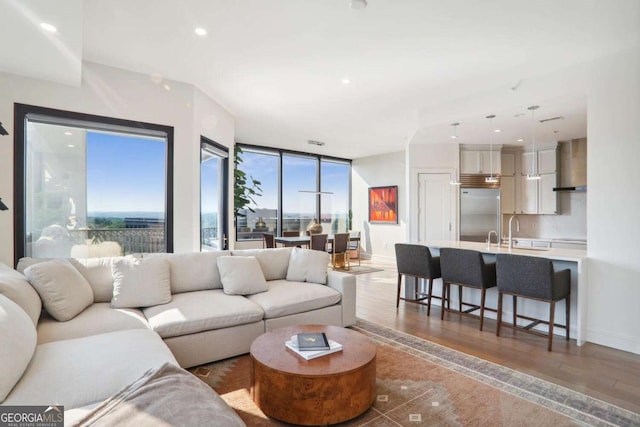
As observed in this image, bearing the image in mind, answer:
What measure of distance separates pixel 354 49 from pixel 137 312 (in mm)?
3159

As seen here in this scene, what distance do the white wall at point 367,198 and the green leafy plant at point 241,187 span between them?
10.1 ft

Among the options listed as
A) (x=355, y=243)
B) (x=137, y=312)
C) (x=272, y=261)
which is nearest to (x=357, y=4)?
(x=272, y=261)

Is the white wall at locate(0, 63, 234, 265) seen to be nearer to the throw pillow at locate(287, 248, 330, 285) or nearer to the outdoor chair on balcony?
the throw pillow at locate(287, 248, 330, 285)

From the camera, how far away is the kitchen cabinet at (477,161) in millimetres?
6551

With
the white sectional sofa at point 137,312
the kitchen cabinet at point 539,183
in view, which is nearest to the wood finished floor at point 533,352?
the white sectional sofa at point 137,312

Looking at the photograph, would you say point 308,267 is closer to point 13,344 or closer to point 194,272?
point 194,272

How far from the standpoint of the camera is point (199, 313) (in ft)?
9.27

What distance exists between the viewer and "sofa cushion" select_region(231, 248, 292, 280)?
13.0 feet

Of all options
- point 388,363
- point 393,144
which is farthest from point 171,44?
point 393,144

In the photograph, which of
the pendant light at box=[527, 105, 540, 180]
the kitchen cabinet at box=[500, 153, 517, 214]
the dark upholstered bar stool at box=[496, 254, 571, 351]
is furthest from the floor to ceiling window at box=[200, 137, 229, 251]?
the kitchen cabinet at box=[500, 153, 517, 214]

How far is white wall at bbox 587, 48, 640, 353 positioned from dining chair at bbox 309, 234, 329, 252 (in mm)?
4458

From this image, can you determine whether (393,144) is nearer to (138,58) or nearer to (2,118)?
(138,58)

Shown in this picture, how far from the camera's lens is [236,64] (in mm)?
3793

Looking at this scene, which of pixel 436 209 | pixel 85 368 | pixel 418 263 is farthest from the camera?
pixel 436 209
